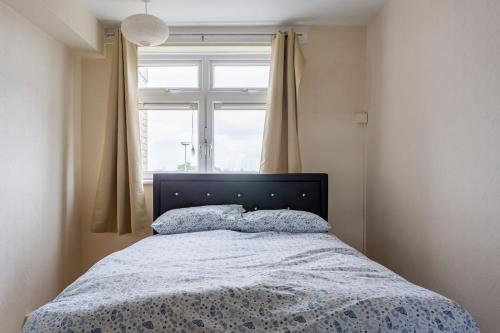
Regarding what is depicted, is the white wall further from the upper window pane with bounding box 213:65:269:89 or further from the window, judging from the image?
the upper window pane with bounding box 213:65:269:89

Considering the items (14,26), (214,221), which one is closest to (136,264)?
(214,221)

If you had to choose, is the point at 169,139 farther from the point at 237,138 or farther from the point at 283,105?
the point at 283,105

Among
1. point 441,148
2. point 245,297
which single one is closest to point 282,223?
point 441,148

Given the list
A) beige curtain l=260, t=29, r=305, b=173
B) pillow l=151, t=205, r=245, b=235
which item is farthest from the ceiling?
pillow l=151, t=205, r=245, b=235

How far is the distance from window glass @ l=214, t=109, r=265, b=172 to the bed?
1.45 meters

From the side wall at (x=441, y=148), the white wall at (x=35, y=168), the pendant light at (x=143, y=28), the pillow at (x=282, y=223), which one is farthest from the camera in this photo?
the pendant light at (x=143, y=28)

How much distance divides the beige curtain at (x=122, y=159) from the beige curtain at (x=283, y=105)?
1.06m

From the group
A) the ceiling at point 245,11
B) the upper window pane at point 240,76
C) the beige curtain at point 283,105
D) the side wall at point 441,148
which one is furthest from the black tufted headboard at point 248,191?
the ceiling at point 245,11

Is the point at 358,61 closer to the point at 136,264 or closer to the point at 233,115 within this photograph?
the point at 233,115

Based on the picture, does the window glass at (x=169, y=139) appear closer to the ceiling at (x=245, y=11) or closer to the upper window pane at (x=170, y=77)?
the upper window pane at (x=170, y=77)

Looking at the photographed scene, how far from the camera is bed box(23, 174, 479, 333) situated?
39.8 inches

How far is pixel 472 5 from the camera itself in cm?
163

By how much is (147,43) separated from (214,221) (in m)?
1.39

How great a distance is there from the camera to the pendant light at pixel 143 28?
8.18 ft
